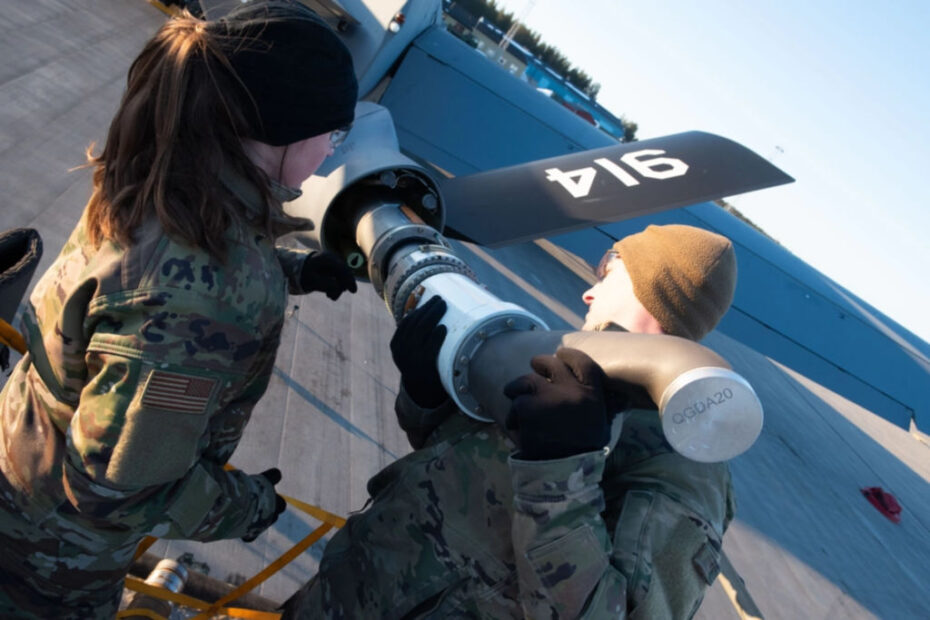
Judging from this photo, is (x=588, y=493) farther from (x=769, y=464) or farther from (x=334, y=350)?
(x=769, y=464)

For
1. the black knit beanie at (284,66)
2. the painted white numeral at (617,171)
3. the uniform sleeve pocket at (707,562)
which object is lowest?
the uniform sleeve pocket at (707,562)

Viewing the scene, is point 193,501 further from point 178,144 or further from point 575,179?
point 575,179

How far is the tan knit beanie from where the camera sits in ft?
6.23

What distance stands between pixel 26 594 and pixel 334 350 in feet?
13.0

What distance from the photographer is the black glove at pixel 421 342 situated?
1930 mm

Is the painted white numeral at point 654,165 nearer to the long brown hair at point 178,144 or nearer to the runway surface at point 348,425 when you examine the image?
the runway surface at point 348,425

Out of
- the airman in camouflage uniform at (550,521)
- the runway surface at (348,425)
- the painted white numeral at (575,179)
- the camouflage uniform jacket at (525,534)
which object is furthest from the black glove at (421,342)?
the painted white numeral at (575,179)

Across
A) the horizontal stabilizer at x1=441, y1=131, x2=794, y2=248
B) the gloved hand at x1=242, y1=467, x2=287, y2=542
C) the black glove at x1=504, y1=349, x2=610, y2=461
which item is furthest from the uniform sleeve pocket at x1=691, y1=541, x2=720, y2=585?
the horizontal stabilizer at x1=441, y1=131, x2=794, y2=248

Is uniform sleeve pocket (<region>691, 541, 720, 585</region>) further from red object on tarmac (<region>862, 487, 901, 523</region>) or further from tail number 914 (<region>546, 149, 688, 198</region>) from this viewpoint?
red object on tarmac (<region>862, 487, 901, 523</region>)

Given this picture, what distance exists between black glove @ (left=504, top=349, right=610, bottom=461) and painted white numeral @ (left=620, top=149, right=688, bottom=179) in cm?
242

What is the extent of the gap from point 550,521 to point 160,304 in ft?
3.62

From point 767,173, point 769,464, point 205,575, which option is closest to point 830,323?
point 769,464

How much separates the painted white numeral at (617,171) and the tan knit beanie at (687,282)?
177cm

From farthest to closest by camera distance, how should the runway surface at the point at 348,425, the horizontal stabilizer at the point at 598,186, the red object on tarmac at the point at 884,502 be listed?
the red object on tarmac at the point at 884,502, the runway surface at the point at 348,425, the horizontal stabilizer at the point at 598,186
